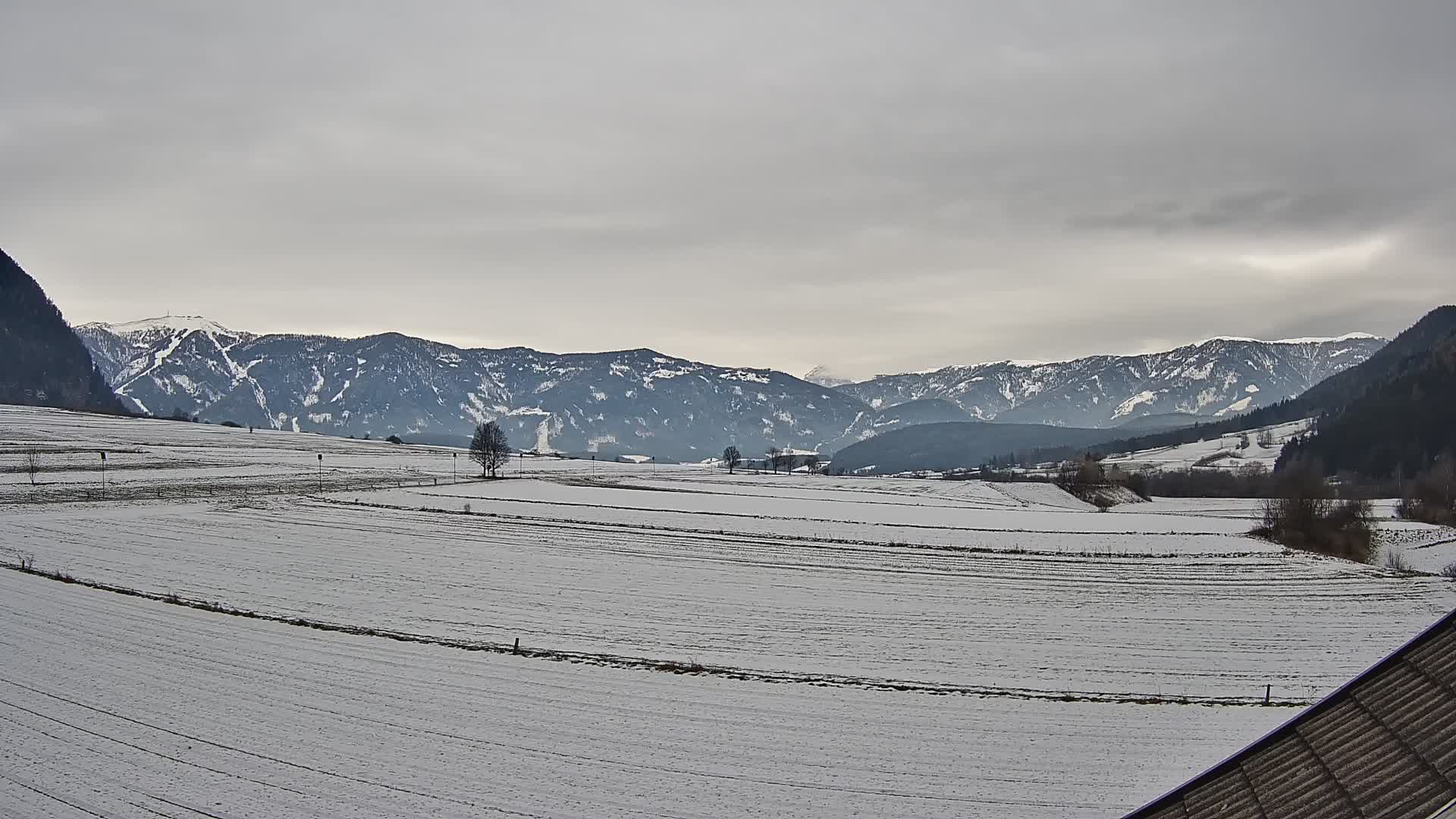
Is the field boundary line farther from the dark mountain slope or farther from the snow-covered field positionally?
Result: the dark mountain slope

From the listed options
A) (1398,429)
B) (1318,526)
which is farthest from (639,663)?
(1398,429)

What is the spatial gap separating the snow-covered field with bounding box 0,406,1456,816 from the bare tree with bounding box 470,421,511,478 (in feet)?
178

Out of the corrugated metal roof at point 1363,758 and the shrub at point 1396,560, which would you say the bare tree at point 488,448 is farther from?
the corrugated metal roof at point 1363,758

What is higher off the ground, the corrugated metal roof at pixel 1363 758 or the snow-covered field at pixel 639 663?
the corrugated metal roof at pixel 1363 758

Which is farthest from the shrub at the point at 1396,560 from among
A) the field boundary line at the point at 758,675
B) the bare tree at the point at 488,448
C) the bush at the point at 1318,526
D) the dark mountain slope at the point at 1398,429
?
the dark mountain slope at the point at 1398,429

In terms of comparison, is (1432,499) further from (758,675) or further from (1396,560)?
(758,675)

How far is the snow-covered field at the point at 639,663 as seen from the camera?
58.8ft

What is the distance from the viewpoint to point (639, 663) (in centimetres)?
2786

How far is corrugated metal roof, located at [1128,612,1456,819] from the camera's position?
8094mm

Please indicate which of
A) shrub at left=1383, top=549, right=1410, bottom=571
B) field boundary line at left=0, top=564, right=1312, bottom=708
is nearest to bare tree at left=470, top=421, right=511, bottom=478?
field boundary line at left=0, top=564, right=1312, bottom=708

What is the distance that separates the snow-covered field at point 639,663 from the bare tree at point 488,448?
5416 centimetres

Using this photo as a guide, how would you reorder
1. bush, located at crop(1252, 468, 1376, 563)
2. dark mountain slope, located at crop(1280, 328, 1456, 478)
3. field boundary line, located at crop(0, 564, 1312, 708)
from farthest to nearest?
dark mountain slope, located at crop(1280, 328, 1456, 478), bush, located at crop(1252, 468, 1376, 563), field boundary line, located at crop(0, 564, 1312, 708)

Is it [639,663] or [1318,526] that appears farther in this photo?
[1318,526]

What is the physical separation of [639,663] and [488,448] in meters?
101
